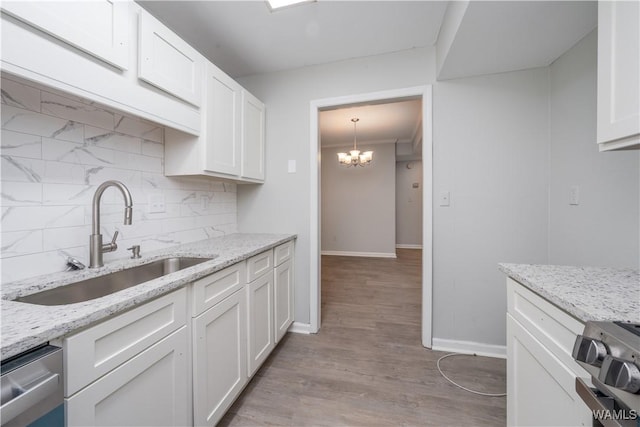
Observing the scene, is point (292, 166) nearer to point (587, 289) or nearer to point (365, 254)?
point (587, 289)

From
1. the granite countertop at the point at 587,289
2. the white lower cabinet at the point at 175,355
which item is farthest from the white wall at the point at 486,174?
the white lower cabinet at the point at 175,355

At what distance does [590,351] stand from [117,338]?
1.26 m

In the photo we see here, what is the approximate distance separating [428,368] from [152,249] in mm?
2056

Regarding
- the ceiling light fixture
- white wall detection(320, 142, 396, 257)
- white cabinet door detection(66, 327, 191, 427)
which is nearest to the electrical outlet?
white cabinet door detection(66, 327, 191, 427)

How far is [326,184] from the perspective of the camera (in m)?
5.89

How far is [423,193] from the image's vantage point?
202cm

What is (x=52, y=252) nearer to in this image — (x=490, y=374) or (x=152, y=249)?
(x=152, y=249)

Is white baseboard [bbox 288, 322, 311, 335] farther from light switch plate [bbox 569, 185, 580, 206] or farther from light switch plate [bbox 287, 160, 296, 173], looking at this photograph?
light switch plate [bbox 569, 185, 580, 206]

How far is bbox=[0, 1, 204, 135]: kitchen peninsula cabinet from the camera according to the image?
774 mm

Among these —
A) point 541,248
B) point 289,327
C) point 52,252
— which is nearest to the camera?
point 52,252

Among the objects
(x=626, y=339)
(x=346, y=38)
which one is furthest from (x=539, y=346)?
(x=346, y=38)

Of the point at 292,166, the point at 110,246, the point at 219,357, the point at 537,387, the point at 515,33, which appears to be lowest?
the point at 219,357

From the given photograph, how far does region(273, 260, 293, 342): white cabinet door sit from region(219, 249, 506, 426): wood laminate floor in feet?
0.58

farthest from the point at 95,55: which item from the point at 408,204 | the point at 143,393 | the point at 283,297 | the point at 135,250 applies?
the point at 408,204
